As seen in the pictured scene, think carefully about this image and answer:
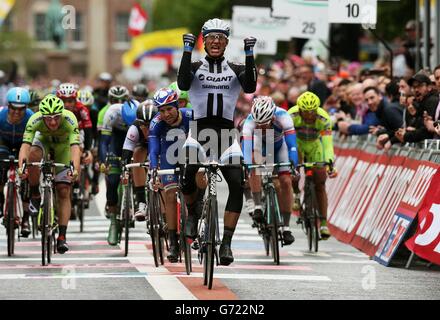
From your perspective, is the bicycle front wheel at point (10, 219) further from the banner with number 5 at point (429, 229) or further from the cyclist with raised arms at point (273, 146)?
the banner with number 5 at point (429, 229)

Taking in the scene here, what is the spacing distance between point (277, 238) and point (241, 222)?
6.37 metres

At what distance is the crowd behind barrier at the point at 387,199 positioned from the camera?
15.2 meters

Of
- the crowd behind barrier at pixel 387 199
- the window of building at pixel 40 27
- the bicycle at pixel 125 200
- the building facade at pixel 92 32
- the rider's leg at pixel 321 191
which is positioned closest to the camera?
the crowd behind barrier at pixel 387 199

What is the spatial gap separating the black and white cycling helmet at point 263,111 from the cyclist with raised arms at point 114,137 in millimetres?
2366

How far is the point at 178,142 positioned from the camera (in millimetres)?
14711

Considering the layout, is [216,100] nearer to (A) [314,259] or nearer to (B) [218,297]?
(B) [218,297]

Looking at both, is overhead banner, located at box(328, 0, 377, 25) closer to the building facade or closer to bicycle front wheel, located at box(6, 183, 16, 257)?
bicycle front wheel, located at box(6, 183, 16, 257)

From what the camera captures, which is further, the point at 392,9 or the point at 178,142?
the point at 392,9

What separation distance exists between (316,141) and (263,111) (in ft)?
7.46

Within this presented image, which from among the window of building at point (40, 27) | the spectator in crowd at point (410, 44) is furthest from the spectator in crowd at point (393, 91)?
the window of building at point (40, 27)

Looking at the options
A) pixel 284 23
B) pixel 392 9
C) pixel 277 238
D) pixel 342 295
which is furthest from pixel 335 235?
pixel 392 9

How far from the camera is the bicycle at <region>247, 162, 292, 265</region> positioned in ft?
52.7

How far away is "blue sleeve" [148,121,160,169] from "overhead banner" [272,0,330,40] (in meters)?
11.2

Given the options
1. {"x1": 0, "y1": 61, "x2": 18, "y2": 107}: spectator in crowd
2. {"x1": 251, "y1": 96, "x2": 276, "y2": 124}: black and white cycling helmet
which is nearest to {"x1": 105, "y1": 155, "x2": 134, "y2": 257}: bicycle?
{"x1": 251, "y1": 96, "x2": 276, "y2": 124}: black and white cycling helmet
